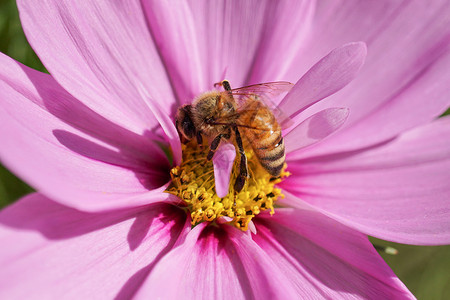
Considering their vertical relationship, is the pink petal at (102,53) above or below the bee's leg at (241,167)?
above

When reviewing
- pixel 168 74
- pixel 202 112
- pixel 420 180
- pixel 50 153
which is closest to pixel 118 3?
pixel 168 74

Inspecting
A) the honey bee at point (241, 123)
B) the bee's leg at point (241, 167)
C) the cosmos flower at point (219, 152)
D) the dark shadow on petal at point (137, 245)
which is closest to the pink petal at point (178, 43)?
the cosmos flower at point (219, 152)

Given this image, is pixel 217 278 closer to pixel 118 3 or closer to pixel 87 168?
pixel 87 168

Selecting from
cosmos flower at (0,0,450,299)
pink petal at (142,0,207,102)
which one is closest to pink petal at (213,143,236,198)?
cosmos flower at (0,0,450,299)

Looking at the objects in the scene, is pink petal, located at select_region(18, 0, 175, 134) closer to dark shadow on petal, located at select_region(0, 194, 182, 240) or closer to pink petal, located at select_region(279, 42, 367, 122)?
dark shadow on petal, located at select_region(0, 194, 182, 240)

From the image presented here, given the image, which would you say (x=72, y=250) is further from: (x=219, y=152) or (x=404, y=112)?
(x=404, y=112)

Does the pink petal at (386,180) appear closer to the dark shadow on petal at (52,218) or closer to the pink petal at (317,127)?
the pink petal at (317,127)

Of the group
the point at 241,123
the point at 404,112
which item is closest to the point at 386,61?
the point at 404,112
